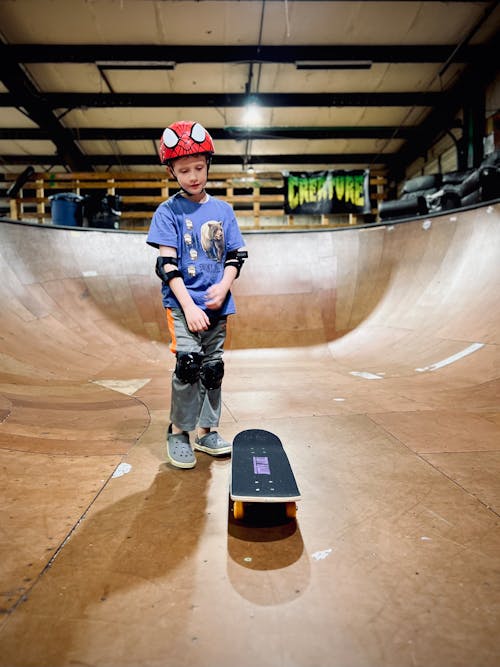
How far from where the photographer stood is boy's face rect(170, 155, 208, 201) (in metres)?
2.02

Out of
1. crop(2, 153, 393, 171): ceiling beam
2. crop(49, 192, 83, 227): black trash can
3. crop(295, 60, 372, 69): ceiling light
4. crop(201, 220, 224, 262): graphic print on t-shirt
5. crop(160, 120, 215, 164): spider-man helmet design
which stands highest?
crop(2, 153, 393, 171): ceiling beam

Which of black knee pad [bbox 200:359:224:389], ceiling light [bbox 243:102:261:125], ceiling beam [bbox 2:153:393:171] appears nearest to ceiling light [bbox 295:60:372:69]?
ceiling light [bbox 243:102:261:125]

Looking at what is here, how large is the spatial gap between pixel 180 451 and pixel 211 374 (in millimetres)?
408

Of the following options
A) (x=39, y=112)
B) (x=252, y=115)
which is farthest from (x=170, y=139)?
(x=39, y=112)

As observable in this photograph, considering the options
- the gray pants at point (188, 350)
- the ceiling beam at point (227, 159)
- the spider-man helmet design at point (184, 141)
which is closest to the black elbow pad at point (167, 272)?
the gray pants at point (188, 350)

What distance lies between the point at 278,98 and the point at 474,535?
1266cm

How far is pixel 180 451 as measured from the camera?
1982 mm

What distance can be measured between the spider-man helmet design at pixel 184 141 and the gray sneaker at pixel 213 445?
143 centimetres

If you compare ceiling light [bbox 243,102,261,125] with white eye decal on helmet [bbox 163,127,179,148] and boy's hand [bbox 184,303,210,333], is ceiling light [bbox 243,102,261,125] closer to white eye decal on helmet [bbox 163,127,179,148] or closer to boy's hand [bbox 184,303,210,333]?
white eye decal on helmet [bbox 163,127,179,148]

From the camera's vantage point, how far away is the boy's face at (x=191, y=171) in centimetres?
202

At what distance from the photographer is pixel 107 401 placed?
3.13 meters

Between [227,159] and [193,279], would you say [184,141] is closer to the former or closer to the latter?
[193,279]

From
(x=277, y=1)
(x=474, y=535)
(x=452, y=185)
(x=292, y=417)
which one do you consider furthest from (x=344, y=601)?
(x=277, y=1)

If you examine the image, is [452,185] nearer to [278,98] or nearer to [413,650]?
[278,98]
